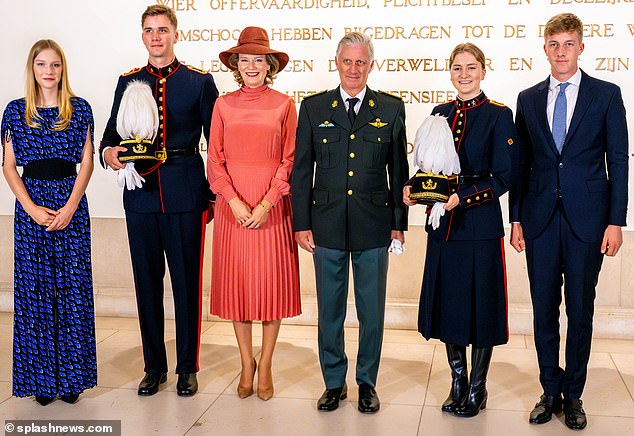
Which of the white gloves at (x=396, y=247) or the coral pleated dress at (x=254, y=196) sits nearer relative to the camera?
the white gloves at (x=396, y=247)

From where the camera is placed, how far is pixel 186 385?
4180 mm

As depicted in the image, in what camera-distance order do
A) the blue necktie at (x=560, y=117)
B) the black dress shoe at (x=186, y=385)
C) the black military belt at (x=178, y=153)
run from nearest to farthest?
1. the blue necktie at (x=560, y=117)
2. the black military belt at (x=178, y=153)
3. the black dress shoe at (x=186, y=385)

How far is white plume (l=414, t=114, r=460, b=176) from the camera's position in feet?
11.6

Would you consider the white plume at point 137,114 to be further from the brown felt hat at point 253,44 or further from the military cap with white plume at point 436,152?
the military cap with white plume at point 436,152

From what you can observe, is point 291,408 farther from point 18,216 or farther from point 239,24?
point 239,24

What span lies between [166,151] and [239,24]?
1.62 m

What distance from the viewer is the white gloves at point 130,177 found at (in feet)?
12.8

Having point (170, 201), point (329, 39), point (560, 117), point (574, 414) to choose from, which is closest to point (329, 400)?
point (574, 414)

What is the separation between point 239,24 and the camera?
17.6 ft

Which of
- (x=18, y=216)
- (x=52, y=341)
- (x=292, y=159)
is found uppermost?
(x=292, y=159)

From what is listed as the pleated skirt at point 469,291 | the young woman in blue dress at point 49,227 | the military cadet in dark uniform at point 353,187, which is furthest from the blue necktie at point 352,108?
the young woman in blue dress at point 49,227

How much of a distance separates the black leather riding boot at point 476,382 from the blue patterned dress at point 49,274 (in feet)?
5.73

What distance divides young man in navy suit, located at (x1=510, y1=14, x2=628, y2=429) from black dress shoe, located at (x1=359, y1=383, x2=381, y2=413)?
69 cm

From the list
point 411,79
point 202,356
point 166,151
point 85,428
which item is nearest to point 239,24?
point 411,79
